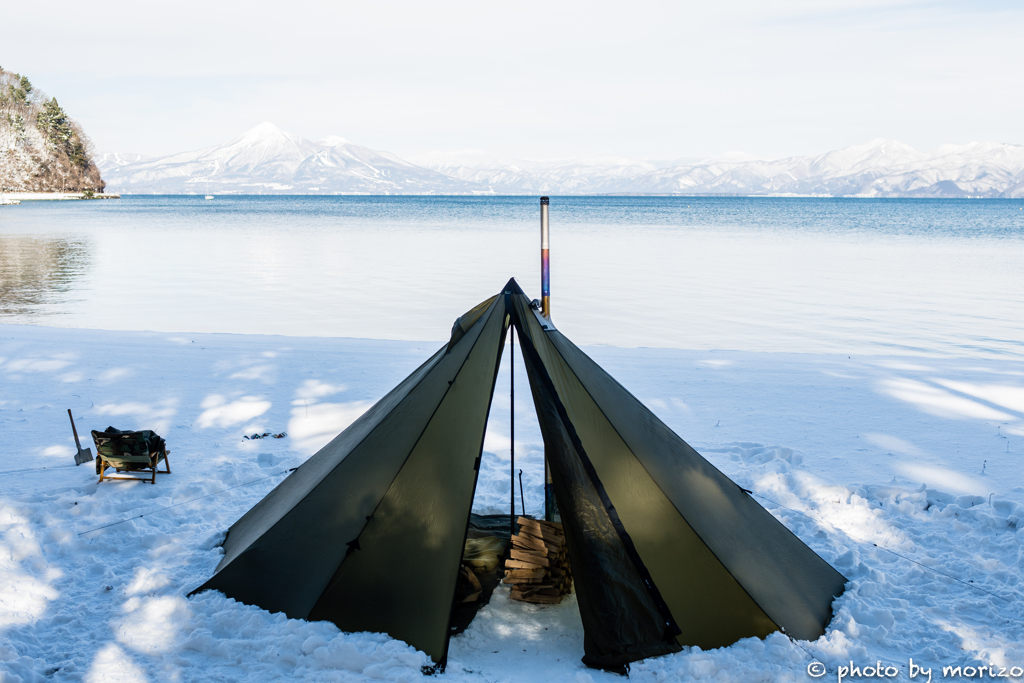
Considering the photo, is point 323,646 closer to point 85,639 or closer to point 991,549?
point 85,639

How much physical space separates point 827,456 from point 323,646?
19.2 feet

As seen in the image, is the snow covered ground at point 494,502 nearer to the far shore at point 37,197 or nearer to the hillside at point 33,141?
the far shore at point 37,197

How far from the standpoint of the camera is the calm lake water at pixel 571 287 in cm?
1706

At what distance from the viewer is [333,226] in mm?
61500

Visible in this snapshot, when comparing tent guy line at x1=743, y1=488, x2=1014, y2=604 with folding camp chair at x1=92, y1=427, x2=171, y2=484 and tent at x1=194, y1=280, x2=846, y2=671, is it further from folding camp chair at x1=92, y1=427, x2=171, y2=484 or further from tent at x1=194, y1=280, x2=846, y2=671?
folding camp chair at x1=92, y1=427, x2=171, y2=484

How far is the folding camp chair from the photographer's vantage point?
6418 millimetres

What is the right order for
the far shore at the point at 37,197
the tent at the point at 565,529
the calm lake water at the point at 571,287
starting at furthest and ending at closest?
the far shore at the point at 37,197 < the calm lake water at the point at 571,287 < the tent at the point at 565,529

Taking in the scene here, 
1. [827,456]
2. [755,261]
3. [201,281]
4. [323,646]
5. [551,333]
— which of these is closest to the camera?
[323,646]

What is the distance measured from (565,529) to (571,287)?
68.3 feet

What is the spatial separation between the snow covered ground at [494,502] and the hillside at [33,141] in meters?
108

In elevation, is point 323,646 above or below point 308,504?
below

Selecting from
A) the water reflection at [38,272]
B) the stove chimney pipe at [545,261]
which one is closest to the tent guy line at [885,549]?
the stove chimney pipe at [545,261]

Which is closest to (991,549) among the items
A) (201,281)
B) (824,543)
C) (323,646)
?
(824,543)

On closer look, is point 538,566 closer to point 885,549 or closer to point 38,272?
point 885,549
